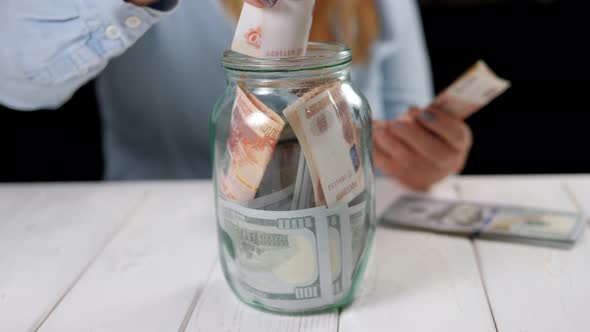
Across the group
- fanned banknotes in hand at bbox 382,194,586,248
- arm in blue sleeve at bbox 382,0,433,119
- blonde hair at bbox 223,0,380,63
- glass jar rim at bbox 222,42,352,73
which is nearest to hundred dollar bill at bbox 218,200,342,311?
glass jar rim at bbox 222,42,352,73

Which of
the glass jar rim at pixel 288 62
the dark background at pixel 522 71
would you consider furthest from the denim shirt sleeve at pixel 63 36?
the dark background at pixel 522 71

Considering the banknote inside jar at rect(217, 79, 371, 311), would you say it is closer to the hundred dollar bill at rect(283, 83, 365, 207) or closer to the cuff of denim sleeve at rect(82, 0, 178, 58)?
the hundred dollar bill at rect(283, 83, 365, 207)

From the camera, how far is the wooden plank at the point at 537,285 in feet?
1.81

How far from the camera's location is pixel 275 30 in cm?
52

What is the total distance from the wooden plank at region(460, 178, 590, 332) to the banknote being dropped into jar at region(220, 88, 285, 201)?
0.83 ft

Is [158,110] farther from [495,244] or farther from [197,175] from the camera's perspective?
[495,244]

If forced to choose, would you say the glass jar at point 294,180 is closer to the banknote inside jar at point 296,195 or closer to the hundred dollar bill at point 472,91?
the banknote inside jar at point 296,195

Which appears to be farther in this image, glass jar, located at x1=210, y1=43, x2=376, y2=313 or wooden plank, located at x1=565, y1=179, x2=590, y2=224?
wooden plank, located at x1=565, y1=179, x2=590, y2=224

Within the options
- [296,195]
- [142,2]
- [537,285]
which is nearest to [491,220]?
[537,285]

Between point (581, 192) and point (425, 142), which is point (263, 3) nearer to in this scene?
point (425, 142)

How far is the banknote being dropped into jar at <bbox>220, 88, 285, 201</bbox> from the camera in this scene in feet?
1.74

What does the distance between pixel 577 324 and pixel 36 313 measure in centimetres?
50

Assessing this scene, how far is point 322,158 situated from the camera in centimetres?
53

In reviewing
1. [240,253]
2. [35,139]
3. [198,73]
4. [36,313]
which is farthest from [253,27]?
[35,139]
